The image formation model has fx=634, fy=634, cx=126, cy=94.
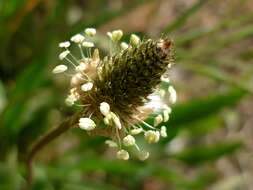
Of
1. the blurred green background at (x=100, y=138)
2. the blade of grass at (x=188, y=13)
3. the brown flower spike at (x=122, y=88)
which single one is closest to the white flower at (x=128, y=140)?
the brown flower spike at (x=122, y=88)

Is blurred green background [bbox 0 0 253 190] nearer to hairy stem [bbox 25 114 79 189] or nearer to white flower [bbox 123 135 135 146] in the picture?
hairy stem [bbox 25 114 79 189]

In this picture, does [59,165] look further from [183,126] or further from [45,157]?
[183,126]

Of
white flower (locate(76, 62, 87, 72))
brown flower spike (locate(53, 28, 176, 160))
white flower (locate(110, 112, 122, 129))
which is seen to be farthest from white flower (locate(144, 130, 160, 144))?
white flower (locate(76, 62, 87, 72))

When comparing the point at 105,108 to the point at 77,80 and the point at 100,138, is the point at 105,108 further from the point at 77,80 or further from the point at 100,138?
the point at 100,138

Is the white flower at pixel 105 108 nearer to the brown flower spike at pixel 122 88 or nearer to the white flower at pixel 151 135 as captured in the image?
the brown flower spike at pixel 122 88

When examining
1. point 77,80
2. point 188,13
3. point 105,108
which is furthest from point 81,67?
point 188,13

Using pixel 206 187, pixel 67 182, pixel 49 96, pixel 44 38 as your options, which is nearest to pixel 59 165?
pixel 67 182
